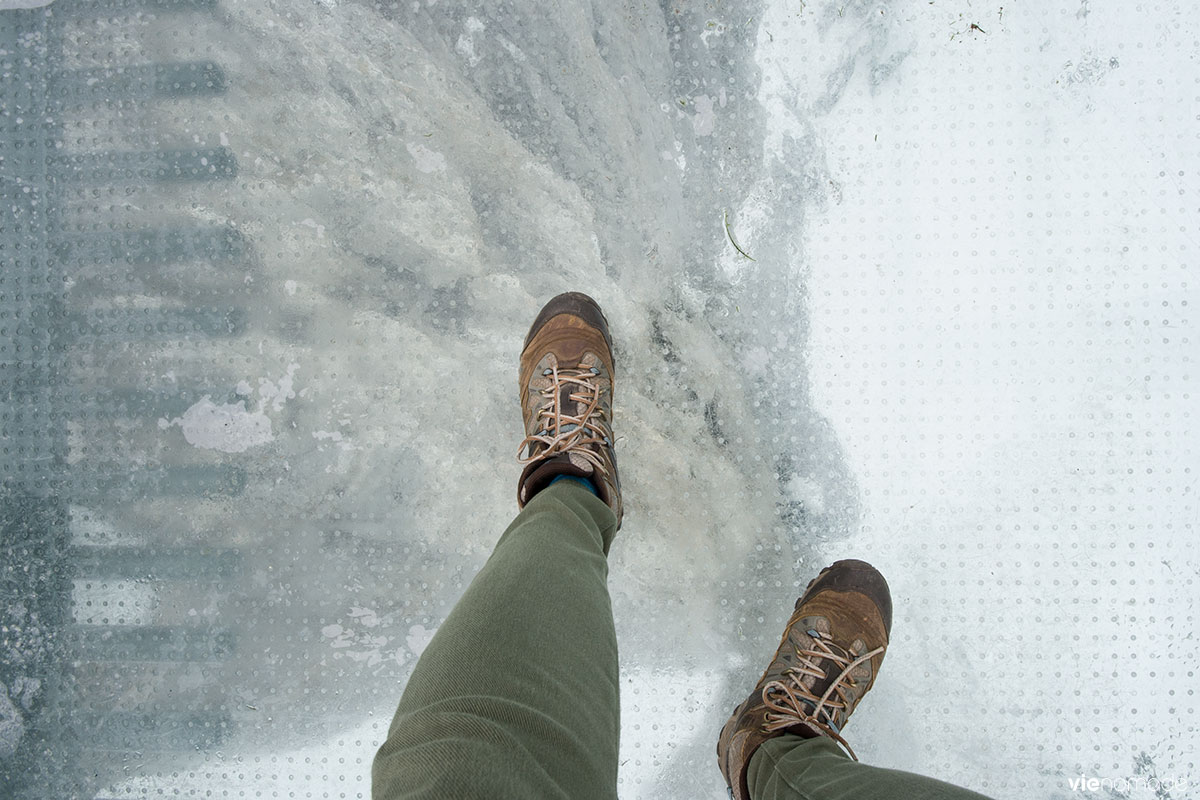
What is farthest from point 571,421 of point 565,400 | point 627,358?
point 627,358

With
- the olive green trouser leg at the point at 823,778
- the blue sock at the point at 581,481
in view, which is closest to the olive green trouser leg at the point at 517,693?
the blue sock at the point at 581,481

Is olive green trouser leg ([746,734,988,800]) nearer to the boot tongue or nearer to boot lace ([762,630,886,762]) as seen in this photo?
boot lace ([762,630,886,762])

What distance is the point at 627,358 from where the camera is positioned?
4.09 feet

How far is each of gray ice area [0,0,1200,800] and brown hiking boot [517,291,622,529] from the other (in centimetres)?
7

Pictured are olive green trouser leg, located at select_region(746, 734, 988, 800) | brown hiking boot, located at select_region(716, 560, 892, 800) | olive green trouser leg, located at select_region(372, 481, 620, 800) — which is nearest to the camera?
olive green trouser leg, located at select_region(372, 481, 620, 800)

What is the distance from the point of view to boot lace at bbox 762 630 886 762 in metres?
1.10

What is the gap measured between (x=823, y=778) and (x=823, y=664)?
0.22m

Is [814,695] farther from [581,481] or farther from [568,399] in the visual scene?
[568,399]

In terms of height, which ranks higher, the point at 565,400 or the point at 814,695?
the point at 565,400

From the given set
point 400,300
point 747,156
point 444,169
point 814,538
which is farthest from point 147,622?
point 747,156

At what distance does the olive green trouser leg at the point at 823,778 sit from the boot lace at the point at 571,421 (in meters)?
0.54

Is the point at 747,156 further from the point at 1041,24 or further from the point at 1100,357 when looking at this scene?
the point at 1100,357

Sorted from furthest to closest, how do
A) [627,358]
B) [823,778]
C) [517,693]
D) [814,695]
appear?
[627,358]
[814,695]
[823,778]
[517,693]

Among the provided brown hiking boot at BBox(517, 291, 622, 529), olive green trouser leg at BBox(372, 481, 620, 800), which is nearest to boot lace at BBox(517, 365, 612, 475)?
brown hiking boot at BBox(517, 291, 622, 529)
